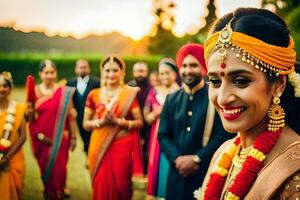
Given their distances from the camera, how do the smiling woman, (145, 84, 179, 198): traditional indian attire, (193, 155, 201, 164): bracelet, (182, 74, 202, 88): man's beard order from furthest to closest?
(145, 84, 179, 198): traditional indian attire
(182, 74, 202, 88): man's beard
(193, 155, 201, 164): bracelet
the smiling woman

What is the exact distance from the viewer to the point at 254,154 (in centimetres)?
182

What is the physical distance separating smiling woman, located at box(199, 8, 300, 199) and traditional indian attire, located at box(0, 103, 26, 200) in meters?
3.80

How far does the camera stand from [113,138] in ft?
18.2

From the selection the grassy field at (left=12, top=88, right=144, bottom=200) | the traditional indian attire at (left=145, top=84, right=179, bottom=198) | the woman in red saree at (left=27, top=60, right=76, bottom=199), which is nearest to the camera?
the traditional indian attire at (left=145, top=84, right=179, bottom=198)

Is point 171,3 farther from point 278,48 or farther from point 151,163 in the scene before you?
point 278,48

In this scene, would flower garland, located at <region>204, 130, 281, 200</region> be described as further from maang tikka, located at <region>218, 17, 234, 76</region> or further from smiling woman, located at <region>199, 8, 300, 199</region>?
maang tikka, located at <region>218, 17, 234, 76</region>

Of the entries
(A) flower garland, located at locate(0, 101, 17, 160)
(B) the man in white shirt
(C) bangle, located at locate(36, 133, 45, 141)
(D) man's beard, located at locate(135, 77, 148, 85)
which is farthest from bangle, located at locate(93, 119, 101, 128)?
(D) man's beard, located at locate(135, 77, 148, 85)

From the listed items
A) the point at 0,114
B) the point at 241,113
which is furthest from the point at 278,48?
the point at 0,114

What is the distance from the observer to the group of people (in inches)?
69.0

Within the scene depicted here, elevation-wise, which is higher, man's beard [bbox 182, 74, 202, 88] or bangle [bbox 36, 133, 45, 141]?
man's beard [bbox 182, 74, 202, 88]

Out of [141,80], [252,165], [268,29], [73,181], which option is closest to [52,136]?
[73,181]

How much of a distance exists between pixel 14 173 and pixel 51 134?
142cm

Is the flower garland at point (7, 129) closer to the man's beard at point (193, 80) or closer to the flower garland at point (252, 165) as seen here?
the man's beard at point (193, 80)

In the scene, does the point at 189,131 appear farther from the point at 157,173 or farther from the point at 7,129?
the point at 7,129
